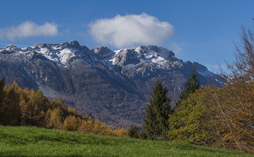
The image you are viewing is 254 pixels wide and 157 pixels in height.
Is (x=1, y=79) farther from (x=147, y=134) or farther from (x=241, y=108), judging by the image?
(x=241, y=108)

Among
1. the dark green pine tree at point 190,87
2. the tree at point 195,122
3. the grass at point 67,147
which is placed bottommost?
the grass at point 67,147

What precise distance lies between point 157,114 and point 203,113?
15284 mm

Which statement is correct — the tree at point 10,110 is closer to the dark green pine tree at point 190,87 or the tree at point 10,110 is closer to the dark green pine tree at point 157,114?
the dark green pine tree at point 157,114

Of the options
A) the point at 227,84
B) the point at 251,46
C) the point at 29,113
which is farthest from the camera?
the point at 29,113

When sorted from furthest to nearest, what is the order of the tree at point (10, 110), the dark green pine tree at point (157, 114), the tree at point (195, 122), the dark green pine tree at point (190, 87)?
the tree at point (10, 110)
the dark green pine tree at point (190, 87)
the dark green pine tree at point (157, 114)
the tree at point (195, 122)

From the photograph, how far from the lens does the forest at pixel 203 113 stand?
20.3m

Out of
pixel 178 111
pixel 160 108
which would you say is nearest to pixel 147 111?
pixel 160 108

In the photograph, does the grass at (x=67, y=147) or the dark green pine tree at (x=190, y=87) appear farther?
the dark green pine tree at (x=190, y=87)

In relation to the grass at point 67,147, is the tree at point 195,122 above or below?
above

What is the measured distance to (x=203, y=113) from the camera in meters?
50.9

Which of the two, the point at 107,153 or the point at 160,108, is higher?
the point at 160,108

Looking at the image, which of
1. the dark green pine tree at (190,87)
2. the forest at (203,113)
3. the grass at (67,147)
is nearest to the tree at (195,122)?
the forest at (203,113)

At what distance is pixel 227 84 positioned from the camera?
21.4 meters

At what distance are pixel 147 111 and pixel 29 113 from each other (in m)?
42.4
